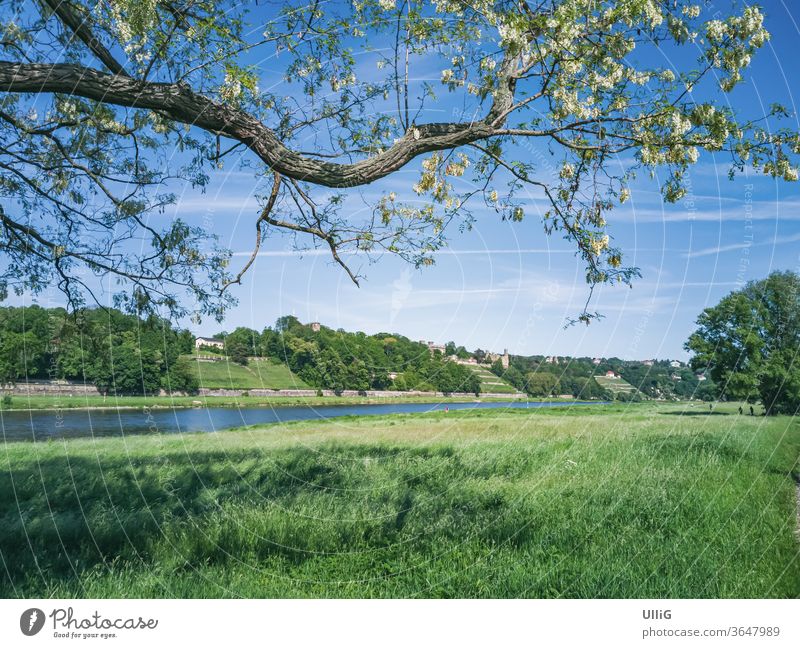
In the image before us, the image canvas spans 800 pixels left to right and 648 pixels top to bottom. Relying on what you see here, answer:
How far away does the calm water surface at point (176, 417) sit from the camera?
18.5ft

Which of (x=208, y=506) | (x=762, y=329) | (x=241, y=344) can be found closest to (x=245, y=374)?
(x=241, y=344)

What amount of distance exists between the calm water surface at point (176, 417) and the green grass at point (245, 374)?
270 mm

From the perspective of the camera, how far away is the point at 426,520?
462cm

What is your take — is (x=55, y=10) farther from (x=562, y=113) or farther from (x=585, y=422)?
(x=585, y=422)

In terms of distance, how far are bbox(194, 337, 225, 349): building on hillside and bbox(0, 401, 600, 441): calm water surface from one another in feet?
2.20

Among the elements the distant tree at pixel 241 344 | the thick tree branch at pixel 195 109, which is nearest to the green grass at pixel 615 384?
the thick tree branch at pixel 195 109

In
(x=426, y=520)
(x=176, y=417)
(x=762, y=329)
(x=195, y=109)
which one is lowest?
(x=426, y=520)

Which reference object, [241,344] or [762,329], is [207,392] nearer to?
[241,344]

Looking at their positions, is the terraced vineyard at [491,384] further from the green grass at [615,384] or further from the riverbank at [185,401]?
the green grass at [615,384]

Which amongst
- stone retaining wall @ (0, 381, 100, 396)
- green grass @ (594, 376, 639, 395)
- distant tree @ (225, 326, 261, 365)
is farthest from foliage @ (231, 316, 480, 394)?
stone retaining wall @ (0, 381, 100, 396)

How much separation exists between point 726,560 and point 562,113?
3.75 m

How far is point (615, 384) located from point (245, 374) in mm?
3547

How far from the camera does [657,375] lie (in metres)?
5.00

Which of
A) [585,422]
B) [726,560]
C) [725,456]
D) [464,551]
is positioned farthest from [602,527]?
[585,422]
